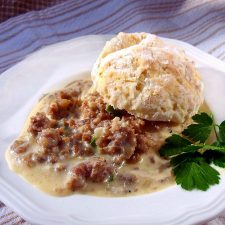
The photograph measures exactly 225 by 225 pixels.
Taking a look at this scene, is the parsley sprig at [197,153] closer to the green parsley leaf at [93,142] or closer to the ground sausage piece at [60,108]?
the green parsley leaf at [93,142]

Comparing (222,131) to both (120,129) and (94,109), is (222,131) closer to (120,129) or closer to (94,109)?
(120,129)

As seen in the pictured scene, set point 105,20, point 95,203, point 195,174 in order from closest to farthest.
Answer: point 95,203
point 195,174
point 105,20

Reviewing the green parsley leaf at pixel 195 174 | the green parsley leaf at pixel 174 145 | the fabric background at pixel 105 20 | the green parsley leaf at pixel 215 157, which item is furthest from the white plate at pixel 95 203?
the fabric background at pixel 105 20

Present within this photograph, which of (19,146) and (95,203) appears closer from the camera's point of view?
(95,203)

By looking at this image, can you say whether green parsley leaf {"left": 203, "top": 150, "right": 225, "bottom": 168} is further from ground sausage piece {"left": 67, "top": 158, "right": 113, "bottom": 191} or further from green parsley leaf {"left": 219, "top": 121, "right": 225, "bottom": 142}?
ground sausage piece {"left": 67, "top": 158, "right": 113, "bottom": 191}

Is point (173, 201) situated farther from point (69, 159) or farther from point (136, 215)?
point (69, 159)

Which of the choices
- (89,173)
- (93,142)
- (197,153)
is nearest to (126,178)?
(89,173)

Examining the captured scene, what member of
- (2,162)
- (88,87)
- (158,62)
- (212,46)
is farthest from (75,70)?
(212,46)

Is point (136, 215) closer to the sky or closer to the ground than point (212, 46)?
closer to the sky
